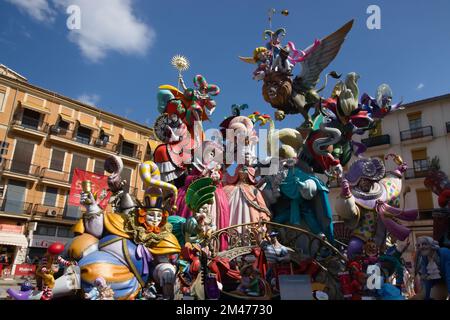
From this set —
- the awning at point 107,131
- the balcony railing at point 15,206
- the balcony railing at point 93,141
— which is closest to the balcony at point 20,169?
the balcony railing at point 15,206

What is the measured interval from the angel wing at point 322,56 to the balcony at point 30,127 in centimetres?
1909

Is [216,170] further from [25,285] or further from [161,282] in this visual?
[25,285]

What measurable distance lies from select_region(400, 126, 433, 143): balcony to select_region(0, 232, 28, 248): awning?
2357 centimetres

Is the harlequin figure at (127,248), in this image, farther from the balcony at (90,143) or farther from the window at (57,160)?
the balcony at (90,143)

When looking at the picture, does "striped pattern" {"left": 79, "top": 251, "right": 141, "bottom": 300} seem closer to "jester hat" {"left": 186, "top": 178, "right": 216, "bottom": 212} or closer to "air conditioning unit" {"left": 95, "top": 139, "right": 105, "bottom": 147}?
"jester hat" {"left": 186, "top": 178, "right": 216, "bottom": 212}

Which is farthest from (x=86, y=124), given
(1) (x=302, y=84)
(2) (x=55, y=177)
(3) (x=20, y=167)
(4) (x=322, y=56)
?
(4) (x=322, y=56)

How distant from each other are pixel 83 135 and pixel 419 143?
2234 centimetres

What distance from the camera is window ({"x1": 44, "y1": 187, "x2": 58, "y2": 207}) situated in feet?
70.9

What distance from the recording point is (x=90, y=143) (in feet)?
79.9

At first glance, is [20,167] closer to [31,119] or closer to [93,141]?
[31,119]

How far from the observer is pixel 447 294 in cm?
445

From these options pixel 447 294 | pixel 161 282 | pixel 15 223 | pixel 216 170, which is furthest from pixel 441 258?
pixel 15 223

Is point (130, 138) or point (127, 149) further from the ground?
point (130, 138)

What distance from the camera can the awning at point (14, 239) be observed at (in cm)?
1887
